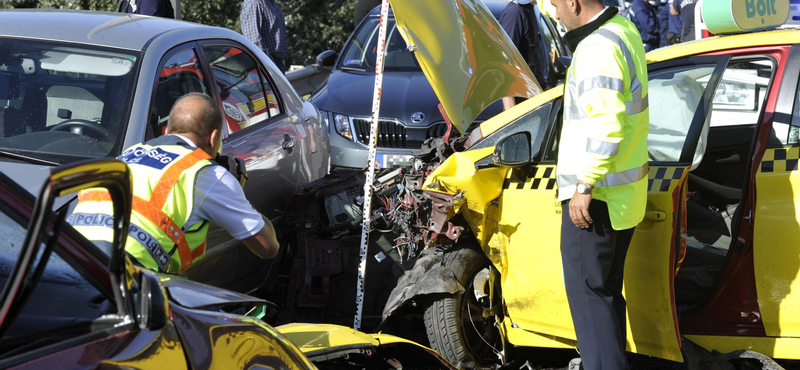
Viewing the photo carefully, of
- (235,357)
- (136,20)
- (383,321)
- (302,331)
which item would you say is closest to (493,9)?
(136,20)

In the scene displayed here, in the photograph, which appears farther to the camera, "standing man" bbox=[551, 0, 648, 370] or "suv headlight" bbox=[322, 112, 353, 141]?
"suv headlight" bbox=[322, 112, 353, 141]

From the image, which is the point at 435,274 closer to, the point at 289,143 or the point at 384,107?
the point at 289,143


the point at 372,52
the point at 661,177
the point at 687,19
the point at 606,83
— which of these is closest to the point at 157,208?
the point at 606,83

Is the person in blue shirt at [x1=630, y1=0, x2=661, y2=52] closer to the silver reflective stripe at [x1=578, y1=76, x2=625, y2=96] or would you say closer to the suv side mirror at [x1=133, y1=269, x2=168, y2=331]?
the silver reflective stripe at [x1=578, y1=76, x2=625, y2=96]

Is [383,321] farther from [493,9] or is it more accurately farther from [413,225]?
[493,9]

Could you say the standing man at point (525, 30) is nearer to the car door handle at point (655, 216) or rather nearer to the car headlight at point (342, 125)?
the car headlight at point (342, 125)

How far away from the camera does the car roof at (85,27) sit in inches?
176

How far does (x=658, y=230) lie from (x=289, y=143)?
2606 millimetres

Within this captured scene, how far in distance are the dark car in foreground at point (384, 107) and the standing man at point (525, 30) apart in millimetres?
1023

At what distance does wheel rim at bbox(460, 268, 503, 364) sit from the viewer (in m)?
4.16

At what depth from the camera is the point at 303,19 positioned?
1614 cm

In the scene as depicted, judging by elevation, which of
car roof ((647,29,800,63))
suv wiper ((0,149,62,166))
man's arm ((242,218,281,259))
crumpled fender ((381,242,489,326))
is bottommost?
crumpled fender ((381,242,489,326))

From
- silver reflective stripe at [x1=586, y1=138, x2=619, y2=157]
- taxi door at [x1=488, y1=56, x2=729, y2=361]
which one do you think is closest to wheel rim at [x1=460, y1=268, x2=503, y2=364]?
taxi door at [x1=488, y1=56, x2=729, y2=361]

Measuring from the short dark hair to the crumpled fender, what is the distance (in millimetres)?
1365
